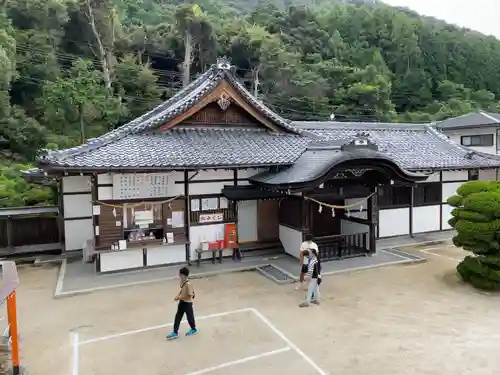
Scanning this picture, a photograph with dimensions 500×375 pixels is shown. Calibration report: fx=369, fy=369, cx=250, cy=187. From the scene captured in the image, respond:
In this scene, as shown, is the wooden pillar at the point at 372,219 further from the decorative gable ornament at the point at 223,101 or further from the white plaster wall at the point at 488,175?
the white plaster wall at the point at 488,175

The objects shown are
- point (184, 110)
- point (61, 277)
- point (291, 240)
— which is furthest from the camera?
point (184, 110)

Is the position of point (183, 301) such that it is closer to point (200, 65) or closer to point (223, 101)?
point (223, 101)

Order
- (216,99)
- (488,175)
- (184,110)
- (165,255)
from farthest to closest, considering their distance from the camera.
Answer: (488,175) → (216,99) → (184,110) → (165,255)

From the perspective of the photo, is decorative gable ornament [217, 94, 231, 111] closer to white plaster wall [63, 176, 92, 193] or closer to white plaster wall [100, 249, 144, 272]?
white plaster wall [63, 176, 92, 193]

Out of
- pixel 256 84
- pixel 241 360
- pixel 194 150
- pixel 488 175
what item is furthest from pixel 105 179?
pixel 256 84

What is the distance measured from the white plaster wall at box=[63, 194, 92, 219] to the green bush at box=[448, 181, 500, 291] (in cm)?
1270

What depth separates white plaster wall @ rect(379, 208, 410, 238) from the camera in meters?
15.8

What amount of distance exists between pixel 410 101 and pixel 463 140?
97.2 ft

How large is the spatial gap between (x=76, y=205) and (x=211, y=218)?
5.46m

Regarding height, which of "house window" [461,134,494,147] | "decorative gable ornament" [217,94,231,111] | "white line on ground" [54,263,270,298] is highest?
"decorative gable ornament" [217,94,231,111]

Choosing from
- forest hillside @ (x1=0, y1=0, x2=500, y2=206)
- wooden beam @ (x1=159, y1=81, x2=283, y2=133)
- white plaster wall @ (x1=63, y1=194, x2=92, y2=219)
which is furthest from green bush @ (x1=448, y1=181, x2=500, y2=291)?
forest hillside @ (x1=0, y1=0, x2=500, y2=206)

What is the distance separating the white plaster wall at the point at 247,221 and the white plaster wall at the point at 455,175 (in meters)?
9.43

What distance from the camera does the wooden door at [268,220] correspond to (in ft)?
45.6

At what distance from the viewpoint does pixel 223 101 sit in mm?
14266
